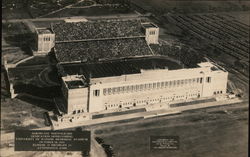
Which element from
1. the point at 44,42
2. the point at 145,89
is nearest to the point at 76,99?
the point at 145,89

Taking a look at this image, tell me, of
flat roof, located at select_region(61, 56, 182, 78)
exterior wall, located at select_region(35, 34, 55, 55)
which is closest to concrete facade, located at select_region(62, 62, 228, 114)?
flat roof, located at select_region(61, 56, 182, 78)

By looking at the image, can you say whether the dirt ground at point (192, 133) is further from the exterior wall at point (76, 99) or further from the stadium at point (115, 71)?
the exterior wall at point (76, 99)

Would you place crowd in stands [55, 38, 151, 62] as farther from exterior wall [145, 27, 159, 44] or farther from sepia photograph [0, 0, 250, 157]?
exterior wall [145, 27, 159, 44]

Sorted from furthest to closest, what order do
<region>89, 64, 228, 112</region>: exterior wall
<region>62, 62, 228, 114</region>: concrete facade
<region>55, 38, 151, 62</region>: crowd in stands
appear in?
1. <region>55, 38, 151, 62</region>: crowd in stands
2. <region>89, 64, 228, 112</region>: exterior wall
3. <region>62, 62, 228, 114</region>: concrete facade

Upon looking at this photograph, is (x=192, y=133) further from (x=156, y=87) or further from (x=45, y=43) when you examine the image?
(x=45, y=43)

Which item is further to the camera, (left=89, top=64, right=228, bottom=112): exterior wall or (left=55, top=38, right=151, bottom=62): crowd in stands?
(left=55, top=38, right=151, bottom=62): crowd in stands

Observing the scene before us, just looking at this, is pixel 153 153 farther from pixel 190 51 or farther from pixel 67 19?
pixel 67 19

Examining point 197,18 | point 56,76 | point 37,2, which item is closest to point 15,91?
point 56,76
